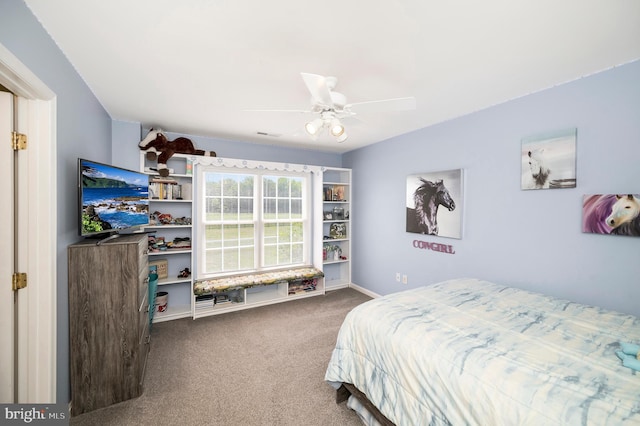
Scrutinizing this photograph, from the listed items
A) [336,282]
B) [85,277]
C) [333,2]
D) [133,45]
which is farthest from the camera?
[336,282]

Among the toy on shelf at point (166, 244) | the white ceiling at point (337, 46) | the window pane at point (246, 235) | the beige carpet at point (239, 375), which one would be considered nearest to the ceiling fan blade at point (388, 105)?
the white ceiling at point (337, 46)

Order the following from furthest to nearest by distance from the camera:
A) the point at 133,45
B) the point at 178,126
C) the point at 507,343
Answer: the point at 178,126 < the point at 133,45 < the point at 507,343

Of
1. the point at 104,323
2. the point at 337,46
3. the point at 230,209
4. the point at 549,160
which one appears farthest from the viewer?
the point at 230,209

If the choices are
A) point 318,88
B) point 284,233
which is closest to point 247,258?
point 284,233

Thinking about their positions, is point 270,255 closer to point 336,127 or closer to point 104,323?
point 104,323

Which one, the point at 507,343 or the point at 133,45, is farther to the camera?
the point at 133,45

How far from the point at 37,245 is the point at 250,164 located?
2552 mm

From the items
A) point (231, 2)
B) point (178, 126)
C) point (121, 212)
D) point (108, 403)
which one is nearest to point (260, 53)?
point (231, 2)

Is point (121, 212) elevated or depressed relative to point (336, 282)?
elevated

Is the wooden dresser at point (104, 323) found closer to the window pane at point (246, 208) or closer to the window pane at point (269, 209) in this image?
the window pane at point (246, 208)

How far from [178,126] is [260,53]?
85.3 inches

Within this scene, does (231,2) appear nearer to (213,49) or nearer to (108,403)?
(213,49)

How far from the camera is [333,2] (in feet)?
4.10

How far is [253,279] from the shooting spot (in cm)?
374
